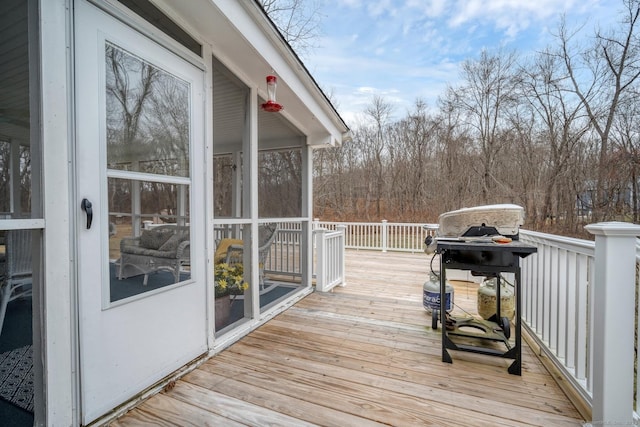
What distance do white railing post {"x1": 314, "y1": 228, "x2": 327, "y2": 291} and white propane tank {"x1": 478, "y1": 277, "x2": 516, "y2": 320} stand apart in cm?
→ 203

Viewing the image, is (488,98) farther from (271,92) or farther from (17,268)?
(17,268)

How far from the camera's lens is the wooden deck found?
5.25 feet

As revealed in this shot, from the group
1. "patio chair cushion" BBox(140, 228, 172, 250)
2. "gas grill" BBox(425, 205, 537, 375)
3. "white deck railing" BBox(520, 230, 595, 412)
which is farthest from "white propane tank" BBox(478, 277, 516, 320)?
"patio chair cushion" BBox(140, 228, 172, 250)

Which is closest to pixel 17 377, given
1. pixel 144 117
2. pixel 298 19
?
pixel 144 117

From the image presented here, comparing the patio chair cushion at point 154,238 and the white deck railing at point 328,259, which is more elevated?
the patio chair cushion at point 154,238

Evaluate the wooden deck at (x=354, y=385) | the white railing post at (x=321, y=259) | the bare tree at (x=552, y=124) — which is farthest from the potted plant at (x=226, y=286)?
the bare tree at (x=552, y=124)

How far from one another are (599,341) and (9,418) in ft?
10.4

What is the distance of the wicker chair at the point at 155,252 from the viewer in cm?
167

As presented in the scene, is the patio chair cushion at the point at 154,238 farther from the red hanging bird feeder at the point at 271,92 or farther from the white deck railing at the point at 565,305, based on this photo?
the white deck railing at the point at 565,305

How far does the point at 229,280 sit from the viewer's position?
2627 millimetres

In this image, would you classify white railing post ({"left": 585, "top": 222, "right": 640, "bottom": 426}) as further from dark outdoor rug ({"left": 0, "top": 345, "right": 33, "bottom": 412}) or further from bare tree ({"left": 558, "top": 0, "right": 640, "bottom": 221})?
bare tree ({"left": 558, "top": 0, "right": 640, "bottom": 221})

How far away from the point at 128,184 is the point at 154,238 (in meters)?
0.40

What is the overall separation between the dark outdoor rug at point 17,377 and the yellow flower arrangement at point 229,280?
1.24 meters

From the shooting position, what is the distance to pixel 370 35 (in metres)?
7.79
